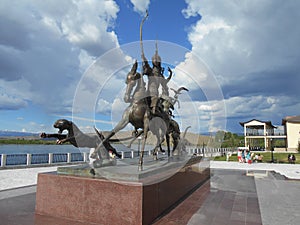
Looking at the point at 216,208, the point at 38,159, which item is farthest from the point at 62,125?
the point at 38,159

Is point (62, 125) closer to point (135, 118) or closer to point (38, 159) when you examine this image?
point (135, 118)

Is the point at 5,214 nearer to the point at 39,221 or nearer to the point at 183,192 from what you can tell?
the point at 39,221

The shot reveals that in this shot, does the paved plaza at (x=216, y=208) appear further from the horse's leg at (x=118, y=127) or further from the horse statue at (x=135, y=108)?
the horse statue at (x=135, y=108)

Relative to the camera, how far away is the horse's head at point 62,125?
4.66 metres

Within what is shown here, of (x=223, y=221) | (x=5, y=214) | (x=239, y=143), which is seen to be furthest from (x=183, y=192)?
(x=239, y=143)

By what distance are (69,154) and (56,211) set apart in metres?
11.8

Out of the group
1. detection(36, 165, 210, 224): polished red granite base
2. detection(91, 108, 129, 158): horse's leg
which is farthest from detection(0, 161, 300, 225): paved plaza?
detection(91, 108, 129, 158): horse's leg

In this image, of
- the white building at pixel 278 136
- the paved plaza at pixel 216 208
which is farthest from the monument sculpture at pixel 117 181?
the white building at pixel 278 136

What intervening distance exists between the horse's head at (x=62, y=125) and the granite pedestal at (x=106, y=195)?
923mm

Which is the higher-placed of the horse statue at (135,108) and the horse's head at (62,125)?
the horse statue at (135,108)

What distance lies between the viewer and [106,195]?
430cm

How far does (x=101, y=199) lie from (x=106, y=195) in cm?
15

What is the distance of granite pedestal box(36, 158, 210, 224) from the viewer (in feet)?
13.4

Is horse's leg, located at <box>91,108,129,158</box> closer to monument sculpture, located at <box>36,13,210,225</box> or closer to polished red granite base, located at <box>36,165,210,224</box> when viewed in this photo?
monument sculpture, located at <box>36,13,210,225</box>
